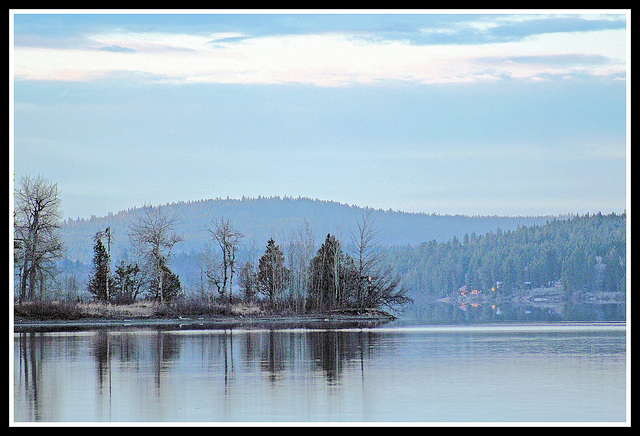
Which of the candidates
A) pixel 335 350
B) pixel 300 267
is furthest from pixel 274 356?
pixel 300 267

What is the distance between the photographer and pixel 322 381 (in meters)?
17.9

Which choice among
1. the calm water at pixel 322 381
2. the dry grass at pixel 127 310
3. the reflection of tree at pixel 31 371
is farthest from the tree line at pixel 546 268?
the reflection of tree at pixel 31 371

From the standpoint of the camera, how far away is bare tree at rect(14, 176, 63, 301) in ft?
169

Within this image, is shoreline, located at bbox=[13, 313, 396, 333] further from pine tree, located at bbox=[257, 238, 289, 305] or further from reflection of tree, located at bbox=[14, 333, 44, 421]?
reflection of tree, located at bbox=[14, 333, 44, 421]

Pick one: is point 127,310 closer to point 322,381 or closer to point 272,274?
point 272,274

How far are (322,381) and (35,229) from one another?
38428mm

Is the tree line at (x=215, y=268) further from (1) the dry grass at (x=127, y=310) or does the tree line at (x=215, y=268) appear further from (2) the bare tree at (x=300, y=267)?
(1) the dry grass at (x=127, y=310)

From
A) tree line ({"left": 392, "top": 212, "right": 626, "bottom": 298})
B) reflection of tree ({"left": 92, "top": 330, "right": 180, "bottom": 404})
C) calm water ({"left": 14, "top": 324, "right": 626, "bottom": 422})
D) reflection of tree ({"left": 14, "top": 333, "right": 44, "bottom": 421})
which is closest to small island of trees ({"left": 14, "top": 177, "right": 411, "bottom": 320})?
reflection of tree ({"left": 92, "top": 330, "right": 180, "bottom": 404})

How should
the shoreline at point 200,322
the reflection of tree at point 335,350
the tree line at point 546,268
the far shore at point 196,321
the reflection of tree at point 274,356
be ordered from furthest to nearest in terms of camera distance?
the tree line at point 546,268 < the far shore at point 196,321 < the shoreline at point 200,322 < the reflection of tree at point 335,350 < the reflection of tree at point 274,356

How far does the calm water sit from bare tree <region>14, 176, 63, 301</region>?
75.4 ft

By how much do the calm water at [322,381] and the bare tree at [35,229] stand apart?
23.0m

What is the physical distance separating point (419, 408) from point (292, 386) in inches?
133

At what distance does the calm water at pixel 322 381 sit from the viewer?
14148mm
